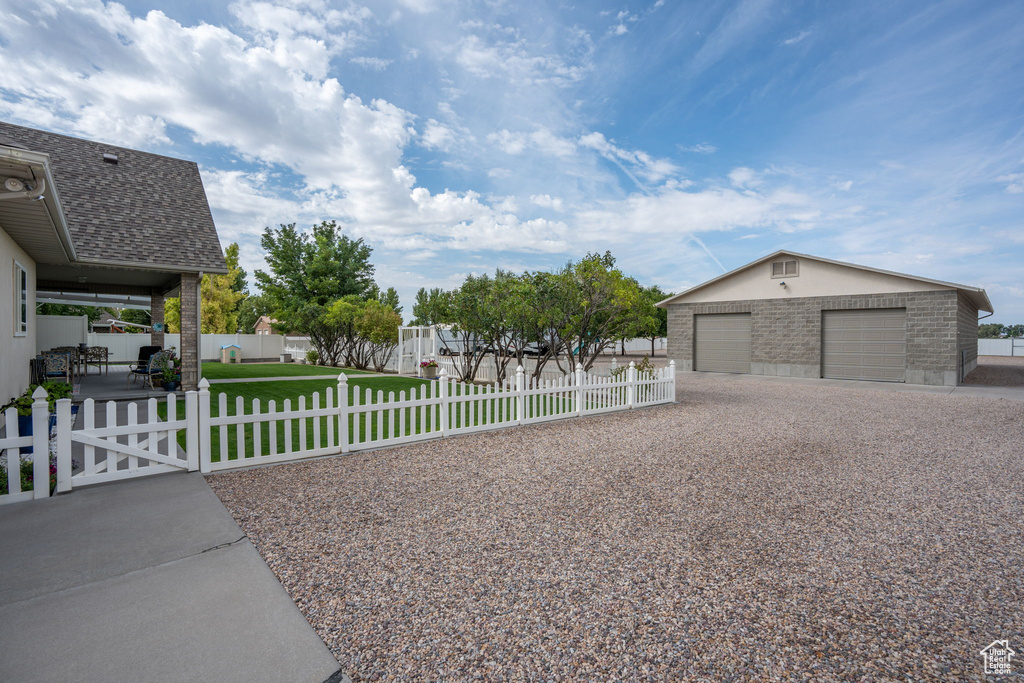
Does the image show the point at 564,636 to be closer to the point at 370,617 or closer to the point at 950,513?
the point at 370,617

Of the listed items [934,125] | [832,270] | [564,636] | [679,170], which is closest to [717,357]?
[832,270]

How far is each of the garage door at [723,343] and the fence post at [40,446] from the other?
2024 cm

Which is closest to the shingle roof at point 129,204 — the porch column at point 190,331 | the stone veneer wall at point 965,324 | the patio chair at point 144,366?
the porch column at point 190,331

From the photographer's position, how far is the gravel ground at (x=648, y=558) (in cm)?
220

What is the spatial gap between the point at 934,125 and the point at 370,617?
21.3 m

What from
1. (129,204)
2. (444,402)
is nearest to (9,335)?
(129,204)

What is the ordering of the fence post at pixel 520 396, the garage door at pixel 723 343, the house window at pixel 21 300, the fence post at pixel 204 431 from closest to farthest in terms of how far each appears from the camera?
1. the fence post at pixel 204 431
2. the house window at pixel 21 300
3. the fence post at pixel 520 396
4. the garage door at pixel 723 343

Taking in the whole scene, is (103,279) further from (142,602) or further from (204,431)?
(142,602)

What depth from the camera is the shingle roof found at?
10.4 m

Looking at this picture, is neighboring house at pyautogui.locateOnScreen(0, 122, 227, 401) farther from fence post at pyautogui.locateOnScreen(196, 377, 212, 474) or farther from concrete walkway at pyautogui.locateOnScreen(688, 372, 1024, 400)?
concrete walkway at pyautogui.locateOnScreen(688, 372, 1024, 400)

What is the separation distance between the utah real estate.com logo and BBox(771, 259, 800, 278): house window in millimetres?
17885

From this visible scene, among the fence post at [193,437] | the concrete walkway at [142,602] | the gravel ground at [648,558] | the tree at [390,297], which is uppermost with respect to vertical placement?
the tree at [390,297]

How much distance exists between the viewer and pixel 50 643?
2238 millimetres

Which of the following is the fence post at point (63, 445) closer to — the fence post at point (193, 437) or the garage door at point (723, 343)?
the fence post at point (193, 437)
